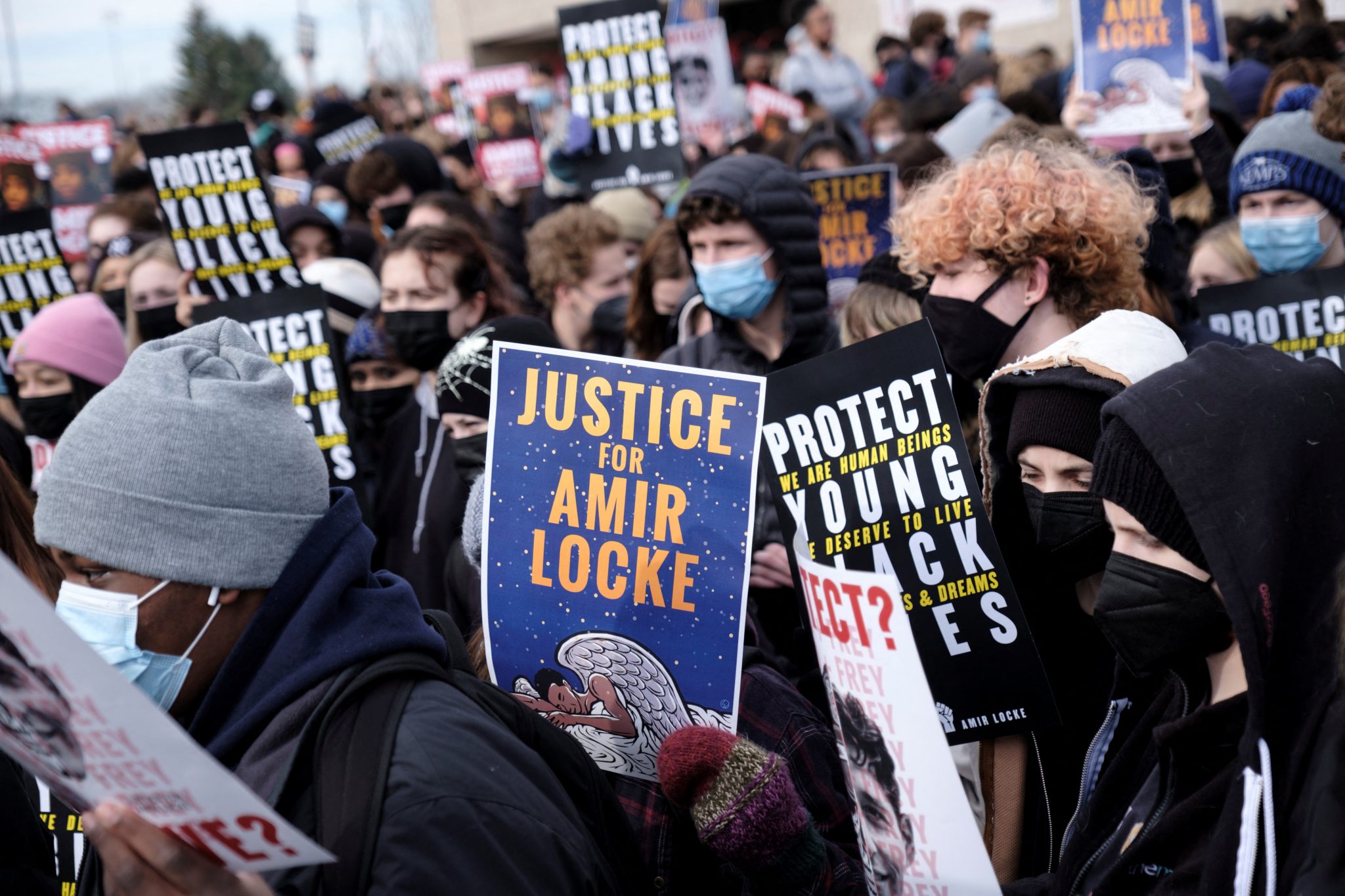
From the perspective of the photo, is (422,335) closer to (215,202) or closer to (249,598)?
(215,202)

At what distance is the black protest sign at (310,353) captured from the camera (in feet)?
16.7

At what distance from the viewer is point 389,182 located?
8695mm

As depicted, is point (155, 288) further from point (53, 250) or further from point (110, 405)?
point (110, 405)

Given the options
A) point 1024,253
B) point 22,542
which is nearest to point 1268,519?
point 1024,253

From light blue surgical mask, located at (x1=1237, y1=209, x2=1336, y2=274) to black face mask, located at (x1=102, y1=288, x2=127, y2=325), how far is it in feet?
19.4

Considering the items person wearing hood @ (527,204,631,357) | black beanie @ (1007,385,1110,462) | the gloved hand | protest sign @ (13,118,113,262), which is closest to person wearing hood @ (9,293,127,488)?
person wearing hood @ (527,204,631,357)

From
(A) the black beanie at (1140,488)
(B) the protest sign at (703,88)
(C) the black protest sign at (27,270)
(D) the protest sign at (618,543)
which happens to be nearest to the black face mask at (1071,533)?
(A) the black beanie at (1140,488)

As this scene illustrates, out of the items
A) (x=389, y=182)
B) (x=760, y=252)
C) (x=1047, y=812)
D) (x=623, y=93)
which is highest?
(x=623, y=93)

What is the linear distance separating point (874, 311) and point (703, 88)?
6833 millimetres

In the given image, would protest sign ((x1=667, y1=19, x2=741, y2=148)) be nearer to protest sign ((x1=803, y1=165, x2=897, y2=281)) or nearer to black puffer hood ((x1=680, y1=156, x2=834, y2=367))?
protest sign ((x1=803, y1=165, x2=897, y2=281))

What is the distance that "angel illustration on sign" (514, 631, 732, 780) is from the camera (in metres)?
2.51

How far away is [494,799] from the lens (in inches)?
68.8

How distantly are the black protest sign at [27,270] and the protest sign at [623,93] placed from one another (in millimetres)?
3069

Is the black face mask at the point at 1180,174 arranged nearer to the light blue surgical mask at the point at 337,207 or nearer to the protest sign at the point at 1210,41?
the protest sign at the point at 1210,41
